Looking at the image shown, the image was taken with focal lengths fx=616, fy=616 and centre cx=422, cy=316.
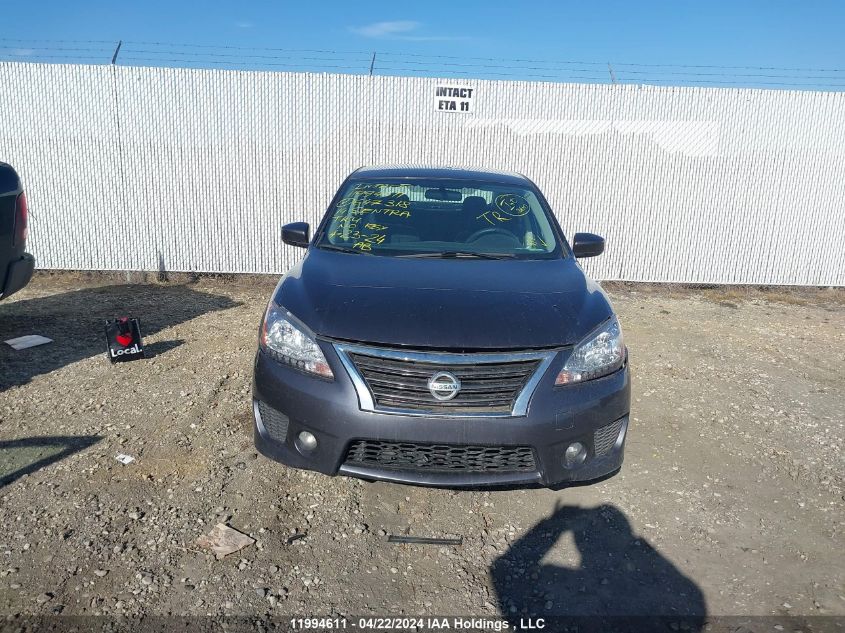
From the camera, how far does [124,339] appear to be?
16.8ft

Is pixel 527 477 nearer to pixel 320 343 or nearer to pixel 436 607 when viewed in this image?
pixel 436 607

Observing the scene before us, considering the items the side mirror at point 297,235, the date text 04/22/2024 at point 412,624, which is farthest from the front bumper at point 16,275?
the date text 04/22/2024 at point 412,624

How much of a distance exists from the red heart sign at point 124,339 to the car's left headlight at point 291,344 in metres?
2.61

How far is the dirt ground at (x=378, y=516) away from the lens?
2.58 metres

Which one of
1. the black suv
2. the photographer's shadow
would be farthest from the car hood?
the black suv

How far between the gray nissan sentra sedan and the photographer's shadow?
377 mm

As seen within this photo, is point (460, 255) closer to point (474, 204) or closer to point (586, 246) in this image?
point (474, 204)

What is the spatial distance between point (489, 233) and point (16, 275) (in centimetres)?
390

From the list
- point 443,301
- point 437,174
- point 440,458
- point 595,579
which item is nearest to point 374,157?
point 437,174

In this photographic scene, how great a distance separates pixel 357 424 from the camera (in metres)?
2.64

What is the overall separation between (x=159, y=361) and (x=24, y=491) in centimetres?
213

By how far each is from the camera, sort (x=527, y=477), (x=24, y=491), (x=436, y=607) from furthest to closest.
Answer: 1. (x=24, y=491)
2. (x=527, y=477)
3. (x=436, y=607)

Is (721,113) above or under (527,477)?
above

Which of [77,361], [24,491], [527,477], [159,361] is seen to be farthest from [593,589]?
[77,361]
